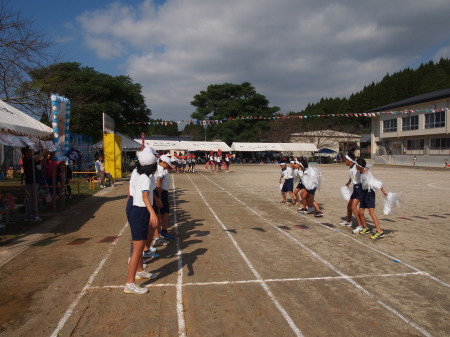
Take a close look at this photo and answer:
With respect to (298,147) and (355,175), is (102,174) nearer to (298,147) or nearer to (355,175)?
(355,175)

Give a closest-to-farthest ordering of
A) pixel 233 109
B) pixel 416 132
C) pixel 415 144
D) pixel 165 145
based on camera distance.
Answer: pixel 416 132, pixel 165 145, pixel 415 144, pixel 233 109

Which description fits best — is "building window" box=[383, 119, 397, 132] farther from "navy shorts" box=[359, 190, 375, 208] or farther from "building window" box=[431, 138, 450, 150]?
"navy shorts" box=[359, 190, 375, 208]

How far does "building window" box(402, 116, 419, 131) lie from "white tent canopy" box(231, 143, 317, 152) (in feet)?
46.5

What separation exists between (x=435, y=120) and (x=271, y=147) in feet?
74.8

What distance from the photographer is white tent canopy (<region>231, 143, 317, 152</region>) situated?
5206 cm

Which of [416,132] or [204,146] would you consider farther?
[204,146]

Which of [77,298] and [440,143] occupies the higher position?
[440,143]

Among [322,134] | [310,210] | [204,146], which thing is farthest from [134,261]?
[322,134]

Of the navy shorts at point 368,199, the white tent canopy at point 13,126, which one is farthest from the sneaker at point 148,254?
→ the navy shorts at point 368,199

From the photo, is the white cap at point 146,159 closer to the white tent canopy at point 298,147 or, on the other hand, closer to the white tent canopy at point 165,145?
the white tent canopy at point 165,145

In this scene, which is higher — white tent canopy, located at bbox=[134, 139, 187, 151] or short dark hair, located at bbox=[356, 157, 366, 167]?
white tent canopy, located at bbox=[134, 139, 187, 151]

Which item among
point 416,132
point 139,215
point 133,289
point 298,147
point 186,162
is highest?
point 416,132

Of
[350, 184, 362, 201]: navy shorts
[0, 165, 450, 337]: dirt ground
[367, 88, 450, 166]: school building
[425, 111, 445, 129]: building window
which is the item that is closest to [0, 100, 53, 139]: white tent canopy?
[0, 165, 450, 337]: dirt ground

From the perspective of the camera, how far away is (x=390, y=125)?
163ft
